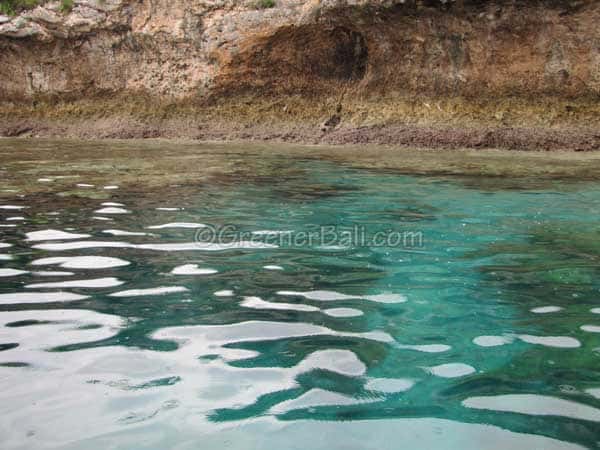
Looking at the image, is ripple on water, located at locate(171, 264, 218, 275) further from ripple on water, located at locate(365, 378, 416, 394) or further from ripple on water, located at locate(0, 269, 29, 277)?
ripple on water, located at locate(365, 378, 416, 394)

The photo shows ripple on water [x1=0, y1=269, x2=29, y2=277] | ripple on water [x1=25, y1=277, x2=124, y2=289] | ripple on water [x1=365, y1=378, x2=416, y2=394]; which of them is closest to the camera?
ripple on water [x1=365, y1=378, x2=416, y2=394]

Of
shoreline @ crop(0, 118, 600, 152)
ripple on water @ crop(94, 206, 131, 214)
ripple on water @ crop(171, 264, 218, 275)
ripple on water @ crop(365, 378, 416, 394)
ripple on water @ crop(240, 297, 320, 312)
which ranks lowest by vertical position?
ripple on water @ crop(365, 378, 416, 394)

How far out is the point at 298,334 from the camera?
8.91 feet

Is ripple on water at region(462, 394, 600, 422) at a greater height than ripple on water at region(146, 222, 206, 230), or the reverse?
ripple on water at region(146, 222, 206, 230)

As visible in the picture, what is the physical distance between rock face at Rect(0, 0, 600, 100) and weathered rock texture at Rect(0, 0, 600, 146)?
19 mm

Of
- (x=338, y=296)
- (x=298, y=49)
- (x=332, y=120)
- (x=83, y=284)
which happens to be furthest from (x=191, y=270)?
(x=298, y=49)

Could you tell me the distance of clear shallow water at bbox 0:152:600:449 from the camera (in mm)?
1979

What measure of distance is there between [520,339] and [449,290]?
660 millimetres

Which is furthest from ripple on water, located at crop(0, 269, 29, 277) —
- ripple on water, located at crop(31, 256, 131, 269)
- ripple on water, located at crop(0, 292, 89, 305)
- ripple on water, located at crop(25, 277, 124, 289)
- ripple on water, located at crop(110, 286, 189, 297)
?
ripple on water, located at crop(110, 286, 189, 297)

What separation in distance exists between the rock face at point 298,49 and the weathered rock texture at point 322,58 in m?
0.02

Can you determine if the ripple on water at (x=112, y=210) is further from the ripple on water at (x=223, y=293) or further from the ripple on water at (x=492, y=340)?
the ripple on water at (x=492, y=340)

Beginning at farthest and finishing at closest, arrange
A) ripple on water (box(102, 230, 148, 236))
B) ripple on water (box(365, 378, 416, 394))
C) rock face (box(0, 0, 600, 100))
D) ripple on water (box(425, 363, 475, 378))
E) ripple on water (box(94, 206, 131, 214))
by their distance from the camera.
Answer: rock face (box(0, 0, 600, 100))
ripple on water (box(94, 206, 131, 214))
ripple on water (box(102, 230, 148, 236))
ripple on water (box(425, 363, 475, 378))
ripple on water (box(365, 378, 416, 394))

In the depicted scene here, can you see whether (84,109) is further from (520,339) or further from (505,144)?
(520,339)

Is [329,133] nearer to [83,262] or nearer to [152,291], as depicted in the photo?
[83,262]
